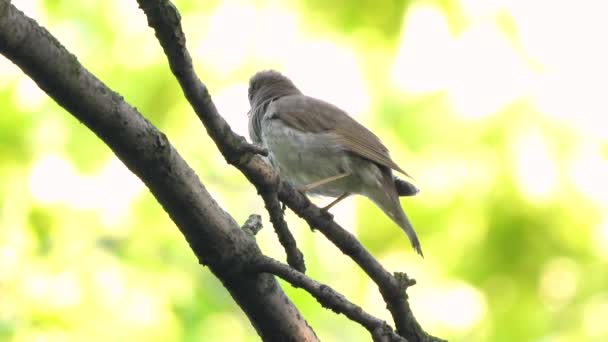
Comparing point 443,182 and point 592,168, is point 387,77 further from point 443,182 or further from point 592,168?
point 592,168

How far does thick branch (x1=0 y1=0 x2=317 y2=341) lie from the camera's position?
2.28 m

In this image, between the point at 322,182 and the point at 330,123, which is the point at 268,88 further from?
the point at 322,182

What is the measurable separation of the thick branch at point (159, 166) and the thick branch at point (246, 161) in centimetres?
14

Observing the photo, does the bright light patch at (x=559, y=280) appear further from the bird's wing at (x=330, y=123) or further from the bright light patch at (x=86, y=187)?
the bright light patch at (x=86, y=187)

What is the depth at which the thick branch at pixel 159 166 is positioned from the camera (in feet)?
7.47

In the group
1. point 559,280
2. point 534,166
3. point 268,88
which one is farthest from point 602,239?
point 268,88

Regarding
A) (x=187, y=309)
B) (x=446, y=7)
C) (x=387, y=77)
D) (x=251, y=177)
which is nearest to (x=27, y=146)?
(x=187, y=309)

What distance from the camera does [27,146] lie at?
17.7ft

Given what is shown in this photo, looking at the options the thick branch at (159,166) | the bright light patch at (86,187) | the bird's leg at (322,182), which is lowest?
the thick branch at (159,166)

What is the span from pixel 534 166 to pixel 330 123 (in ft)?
4.41

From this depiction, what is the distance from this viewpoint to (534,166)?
461 centimetres

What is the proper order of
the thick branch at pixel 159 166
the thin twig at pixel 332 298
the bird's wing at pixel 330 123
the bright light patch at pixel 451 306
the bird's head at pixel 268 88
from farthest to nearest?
the bird's head at pixel 268 88
the bird's wing at pixel 330 123
the bright light patch at pixel 451 306
the thin twig at pixel 332 298
the thick branch at pixel 159 166

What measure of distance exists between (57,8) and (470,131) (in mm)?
2372

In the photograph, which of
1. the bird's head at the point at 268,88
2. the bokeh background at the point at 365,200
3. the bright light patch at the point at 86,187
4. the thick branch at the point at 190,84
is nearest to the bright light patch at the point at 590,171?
the bokeh background at the point at 365,200
